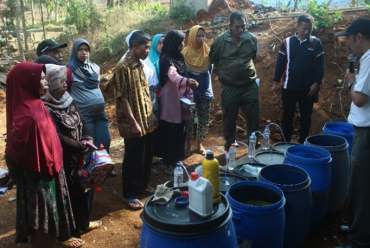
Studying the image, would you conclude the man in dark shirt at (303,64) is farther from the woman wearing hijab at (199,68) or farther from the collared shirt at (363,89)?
the collared shirt at (363,89)

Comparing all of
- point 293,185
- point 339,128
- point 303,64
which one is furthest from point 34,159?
point 303,64

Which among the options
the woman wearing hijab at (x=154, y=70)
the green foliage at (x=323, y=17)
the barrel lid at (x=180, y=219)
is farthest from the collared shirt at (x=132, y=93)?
the green foliage at (x=323, y=17)

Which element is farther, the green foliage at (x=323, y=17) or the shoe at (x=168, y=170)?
the green foliage at (x=323, y=17)

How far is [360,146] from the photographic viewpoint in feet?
9.27

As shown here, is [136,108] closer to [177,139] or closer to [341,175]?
[177,139]

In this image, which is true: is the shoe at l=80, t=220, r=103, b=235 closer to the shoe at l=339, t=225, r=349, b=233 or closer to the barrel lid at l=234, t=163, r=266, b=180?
the barrel lid at l=234, t=163, r=266, b=180

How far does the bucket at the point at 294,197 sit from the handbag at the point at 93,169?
132cm

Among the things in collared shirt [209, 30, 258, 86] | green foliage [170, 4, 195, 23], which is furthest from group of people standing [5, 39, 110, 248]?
green foliage [170, 4, 195, 23]

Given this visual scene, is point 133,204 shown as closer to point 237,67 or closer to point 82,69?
point 82,69

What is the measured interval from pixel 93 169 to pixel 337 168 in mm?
2389

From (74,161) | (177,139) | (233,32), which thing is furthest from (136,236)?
(233,32)

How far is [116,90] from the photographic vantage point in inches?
137

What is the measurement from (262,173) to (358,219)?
36.1 inches

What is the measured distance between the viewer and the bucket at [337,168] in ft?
11.1
